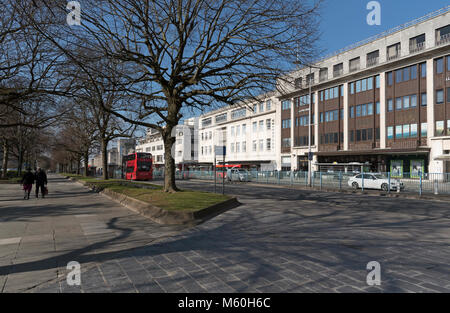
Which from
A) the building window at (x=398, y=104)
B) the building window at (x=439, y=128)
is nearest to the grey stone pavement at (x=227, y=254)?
the building window at (x=439, y=128)

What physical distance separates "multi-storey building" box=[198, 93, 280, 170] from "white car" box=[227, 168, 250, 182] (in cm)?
1545

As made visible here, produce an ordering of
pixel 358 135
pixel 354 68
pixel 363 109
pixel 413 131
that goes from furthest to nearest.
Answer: pixel 354 68 → pixel 358 135 → pixel 363 109 → pixel 413 131

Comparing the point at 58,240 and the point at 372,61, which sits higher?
the point at 372,61

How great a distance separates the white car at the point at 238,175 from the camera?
112 ft

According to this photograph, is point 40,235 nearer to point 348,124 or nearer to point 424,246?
point 424,246

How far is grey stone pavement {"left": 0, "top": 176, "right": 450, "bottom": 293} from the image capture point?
3873 mm

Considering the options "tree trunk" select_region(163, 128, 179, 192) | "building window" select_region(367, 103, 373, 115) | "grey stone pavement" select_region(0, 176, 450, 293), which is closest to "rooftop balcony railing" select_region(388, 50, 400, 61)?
"building window" select_region(367, 103, 373, 115)

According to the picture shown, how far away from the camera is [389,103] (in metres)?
36.7

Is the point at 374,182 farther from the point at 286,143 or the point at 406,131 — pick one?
the point at 286,143

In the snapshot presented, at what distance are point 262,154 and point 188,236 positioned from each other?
5010 cm

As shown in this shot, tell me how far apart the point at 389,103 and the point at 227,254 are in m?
38.7

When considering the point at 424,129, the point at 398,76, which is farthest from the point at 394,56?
the point at 424,129

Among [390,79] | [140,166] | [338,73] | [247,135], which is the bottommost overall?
[140,166]
